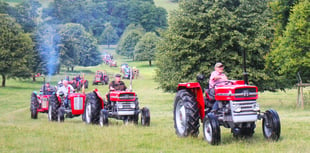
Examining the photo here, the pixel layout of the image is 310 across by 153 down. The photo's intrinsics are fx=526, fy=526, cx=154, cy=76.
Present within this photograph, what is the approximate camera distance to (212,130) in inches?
439

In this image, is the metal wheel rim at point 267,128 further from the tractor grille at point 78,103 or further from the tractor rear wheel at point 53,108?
the tractor rear wheel at point 53,108

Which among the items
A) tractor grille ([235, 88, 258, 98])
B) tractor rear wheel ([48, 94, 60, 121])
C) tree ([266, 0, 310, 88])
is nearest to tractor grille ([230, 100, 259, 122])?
tractor grille ([235, 88, 258, 98])

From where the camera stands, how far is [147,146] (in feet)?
38.0

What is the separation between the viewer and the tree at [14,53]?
5244cm

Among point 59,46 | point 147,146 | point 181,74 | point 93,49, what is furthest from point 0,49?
point 147,146

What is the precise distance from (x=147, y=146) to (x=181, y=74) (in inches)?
809

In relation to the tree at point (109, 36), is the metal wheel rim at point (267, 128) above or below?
below

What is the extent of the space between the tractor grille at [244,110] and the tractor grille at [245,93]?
0.44 ft

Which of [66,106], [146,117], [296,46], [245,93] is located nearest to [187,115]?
[245,93]

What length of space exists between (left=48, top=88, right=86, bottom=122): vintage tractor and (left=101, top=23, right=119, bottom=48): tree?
10929 cm

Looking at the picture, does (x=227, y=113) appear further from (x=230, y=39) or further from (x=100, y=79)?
(x=100, y=79)

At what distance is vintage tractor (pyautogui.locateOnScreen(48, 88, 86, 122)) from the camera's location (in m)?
20.6

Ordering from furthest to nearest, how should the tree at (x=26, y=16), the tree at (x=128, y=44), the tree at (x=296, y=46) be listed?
1. the tree at (x=128, y=44)
2. the tree at (x=26, y=16)
3. the tree at (x=296, y=46)

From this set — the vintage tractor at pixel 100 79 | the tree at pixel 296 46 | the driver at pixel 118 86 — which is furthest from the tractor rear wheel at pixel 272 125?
the vintage tractor at pixel 100 79
